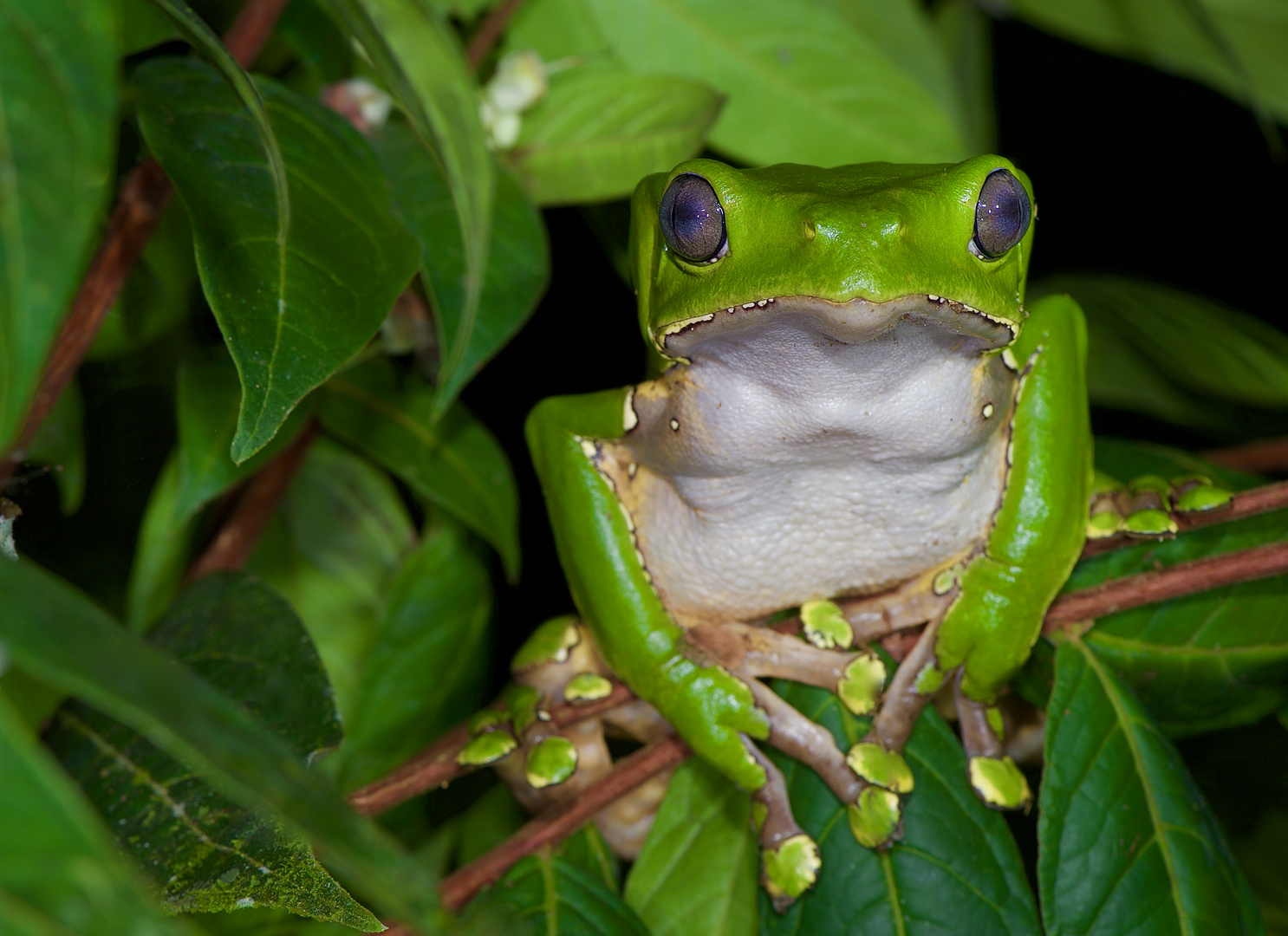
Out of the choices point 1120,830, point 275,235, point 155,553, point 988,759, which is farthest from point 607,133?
point 1120,830

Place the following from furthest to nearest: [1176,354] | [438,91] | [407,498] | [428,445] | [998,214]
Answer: [1176,354] → [407,498] → [428,445] → [998,214] → [438,91]

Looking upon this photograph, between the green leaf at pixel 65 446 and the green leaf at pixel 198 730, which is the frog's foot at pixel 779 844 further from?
the green leaf at pixel 65 446

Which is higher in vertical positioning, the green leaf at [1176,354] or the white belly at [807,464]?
the white belly at [807,464]

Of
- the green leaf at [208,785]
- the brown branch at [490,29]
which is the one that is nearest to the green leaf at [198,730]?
the green leaf at [208,785]

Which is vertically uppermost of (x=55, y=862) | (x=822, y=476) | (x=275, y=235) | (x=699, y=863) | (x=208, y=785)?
(x=275, y=235)

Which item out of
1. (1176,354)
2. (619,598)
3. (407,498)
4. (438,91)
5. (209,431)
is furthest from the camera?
(1176,354)

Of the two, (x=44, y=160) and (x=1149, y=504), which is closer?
(x=44, y=160)

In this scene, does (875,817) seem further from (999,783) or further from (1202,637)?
(1202,637)

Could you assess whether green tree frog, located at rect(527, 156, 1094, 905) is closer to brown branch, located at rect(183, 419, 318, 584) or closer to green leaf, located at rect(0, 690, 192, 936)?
brown branch, located at rect(183, 419, 318, 584)
